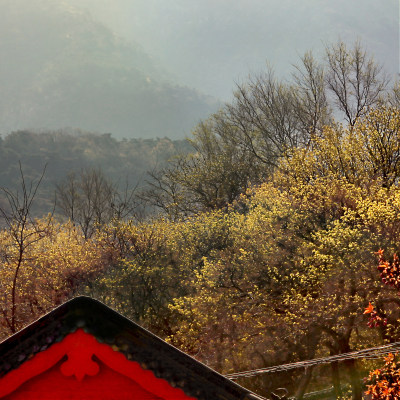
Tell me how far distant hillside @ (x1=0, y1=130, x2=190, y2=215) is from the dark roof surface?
418ft

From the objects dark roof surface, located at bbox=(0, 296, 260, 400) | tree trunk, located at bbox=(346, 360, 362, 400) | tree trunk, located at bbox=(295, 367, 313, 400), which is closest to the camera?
dark roof surface, located at bbox=(0, 296, 260, 400)

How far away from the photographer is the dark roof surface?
4547mm

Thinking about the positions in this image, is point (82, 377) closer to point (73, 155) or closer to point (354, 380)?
point (354, 380)

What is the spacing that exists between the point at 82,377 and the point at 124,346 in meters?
0.53

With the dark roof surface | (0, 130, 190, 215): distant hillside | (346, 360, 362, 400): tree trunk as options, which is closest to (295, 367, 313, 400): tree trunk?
(346, 360, 362, 400): tree trunk

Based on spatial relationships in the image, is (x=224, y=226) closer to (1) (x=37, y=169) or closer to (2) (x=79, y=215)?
(2) (x=79, y=215)

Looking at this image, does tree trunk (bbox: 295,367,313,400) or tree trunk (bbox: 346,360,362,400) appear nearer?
tree trunk (bbox: 346,360,362,400)

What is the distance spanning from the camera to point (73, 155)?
15250cm

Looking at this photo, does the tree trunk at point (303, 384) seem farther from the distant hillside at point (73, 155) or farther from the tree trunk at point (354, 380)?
the distant hillside at point (73, 155)

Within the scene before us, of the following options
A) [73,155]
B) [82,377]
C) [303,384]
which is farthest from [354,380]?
[73,155]

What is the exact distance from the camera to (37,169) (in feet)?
464

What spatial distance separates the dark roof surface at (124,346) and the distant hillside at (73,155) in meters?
127

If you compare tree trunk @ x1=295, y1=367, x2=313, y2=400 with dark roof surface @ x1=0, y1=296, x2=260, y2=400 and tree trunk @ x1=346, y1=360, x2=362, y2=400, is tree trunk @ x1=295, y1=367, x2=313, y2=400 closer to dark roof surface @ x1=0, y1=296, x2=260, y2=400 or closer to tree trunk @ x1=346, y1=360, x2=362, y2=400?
tree trunk @ x1=346, y1=360, x2=362, y2=400

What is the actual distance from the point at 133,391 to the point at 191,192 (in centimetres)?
5033
